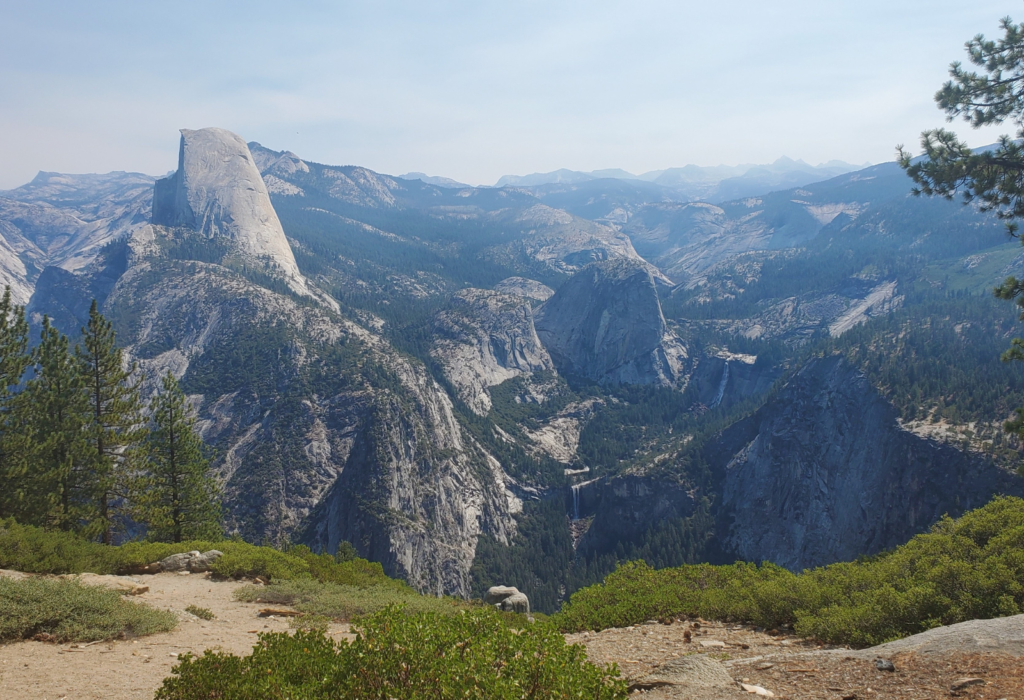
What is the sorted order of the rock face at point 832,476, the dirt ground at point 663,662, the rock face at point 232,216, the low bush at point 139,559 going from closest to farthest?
the dirt ground at point 663,662, the low bush at point 139,559, the rock face at point 832,476, the rock face at point 232,216

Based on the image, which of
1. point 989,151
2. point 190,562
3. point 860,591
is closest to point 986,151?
point 989,151

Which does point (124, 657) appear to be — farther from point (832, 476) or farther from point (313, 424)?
point (832, 476)

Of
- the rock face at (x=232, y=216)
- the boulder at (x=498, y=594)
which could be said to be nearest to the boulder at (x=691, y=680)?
the boulder at (x=498, y=594)

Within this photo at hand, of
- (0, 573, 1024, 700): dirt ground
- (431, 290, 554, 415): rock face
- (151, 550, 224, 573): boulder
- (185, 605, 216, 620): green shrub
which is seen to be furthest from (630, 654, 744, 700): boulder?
(431, 290, 554, 415): rock face

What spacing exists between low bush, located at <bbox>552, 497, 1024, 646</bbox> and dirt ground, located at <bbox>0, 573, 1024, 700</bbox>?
83 cm

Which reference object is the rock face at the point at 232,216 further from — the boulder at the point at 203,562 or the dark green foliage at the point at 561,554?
the boulder at the point at 203,562

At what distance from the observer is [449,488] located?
376 feet

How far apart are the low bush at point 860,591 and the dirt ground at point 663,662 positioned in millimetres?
829

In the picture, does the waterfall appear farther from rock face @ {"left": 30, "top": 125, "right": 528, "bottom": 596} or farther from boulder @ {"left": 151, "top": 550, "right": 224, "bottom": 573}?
boulder @ {"left": 151, "top": 550, "right": 224, "bottom": 573}

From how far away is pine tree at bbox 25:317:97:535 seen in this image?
28.1 m

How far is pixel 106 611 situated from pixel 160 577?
29.4 feet

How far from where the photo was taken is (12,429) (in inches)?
1091

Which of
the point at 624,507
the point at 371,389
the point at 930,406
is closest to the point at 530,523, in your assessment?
the point at 624,507

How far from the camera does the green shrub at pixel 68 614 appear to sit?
13188 millimetres
